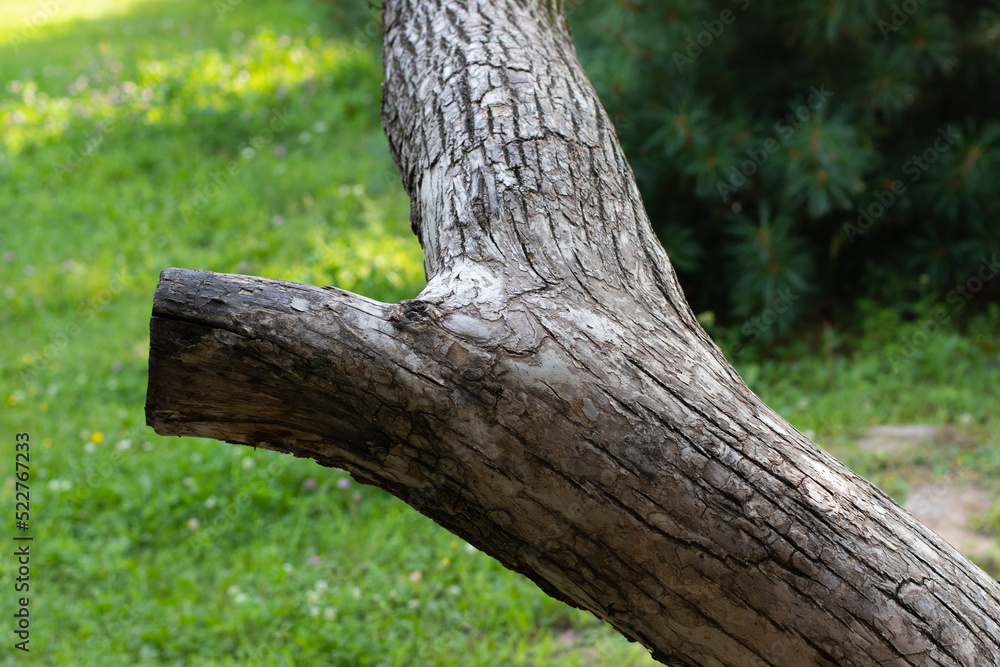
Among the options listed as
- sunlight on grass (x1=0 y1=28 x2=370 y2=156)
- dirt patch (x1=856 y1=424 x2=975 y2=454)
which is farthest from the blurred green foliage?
sunlight on grass (x1=0 y1=28 x2=370 y2=156)

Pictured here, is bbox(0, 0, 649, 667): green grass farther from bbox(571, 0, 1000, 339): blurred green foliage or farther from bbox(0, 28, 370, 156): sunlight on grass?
bbox(571, 0, 1000, 339): blurred green foliage

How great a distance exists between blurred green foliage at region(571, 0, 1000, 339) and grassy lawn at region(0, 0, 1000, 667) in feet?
1.19

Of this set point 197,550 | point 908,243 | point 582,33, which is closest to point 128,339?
point 197,550

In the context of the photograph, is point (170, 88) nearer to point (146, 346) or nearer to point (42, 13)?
point (146, 346)

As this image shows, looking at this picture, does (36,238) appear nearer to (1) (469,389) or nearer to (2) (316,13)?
(2) (316,13)

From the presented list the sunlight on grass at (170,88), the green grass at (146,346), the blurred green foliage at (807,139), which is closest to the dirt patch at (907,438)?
the blurred green foliage at (807,139)

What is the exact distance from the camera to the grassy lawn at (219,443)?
9.33ft

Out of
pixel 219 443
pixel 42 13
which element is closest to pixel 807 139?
pixel 219 443

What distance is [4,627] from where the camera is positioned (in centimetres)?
290

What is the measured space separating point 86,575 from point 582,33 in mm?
3915

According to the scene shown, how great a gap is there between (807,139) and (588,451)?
334cm

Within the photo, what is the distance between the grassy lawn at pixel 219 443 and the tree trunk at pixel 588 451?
5.03 ft

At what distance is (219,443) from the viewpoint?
378 centimetres

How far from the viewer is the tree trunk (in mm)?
1186
